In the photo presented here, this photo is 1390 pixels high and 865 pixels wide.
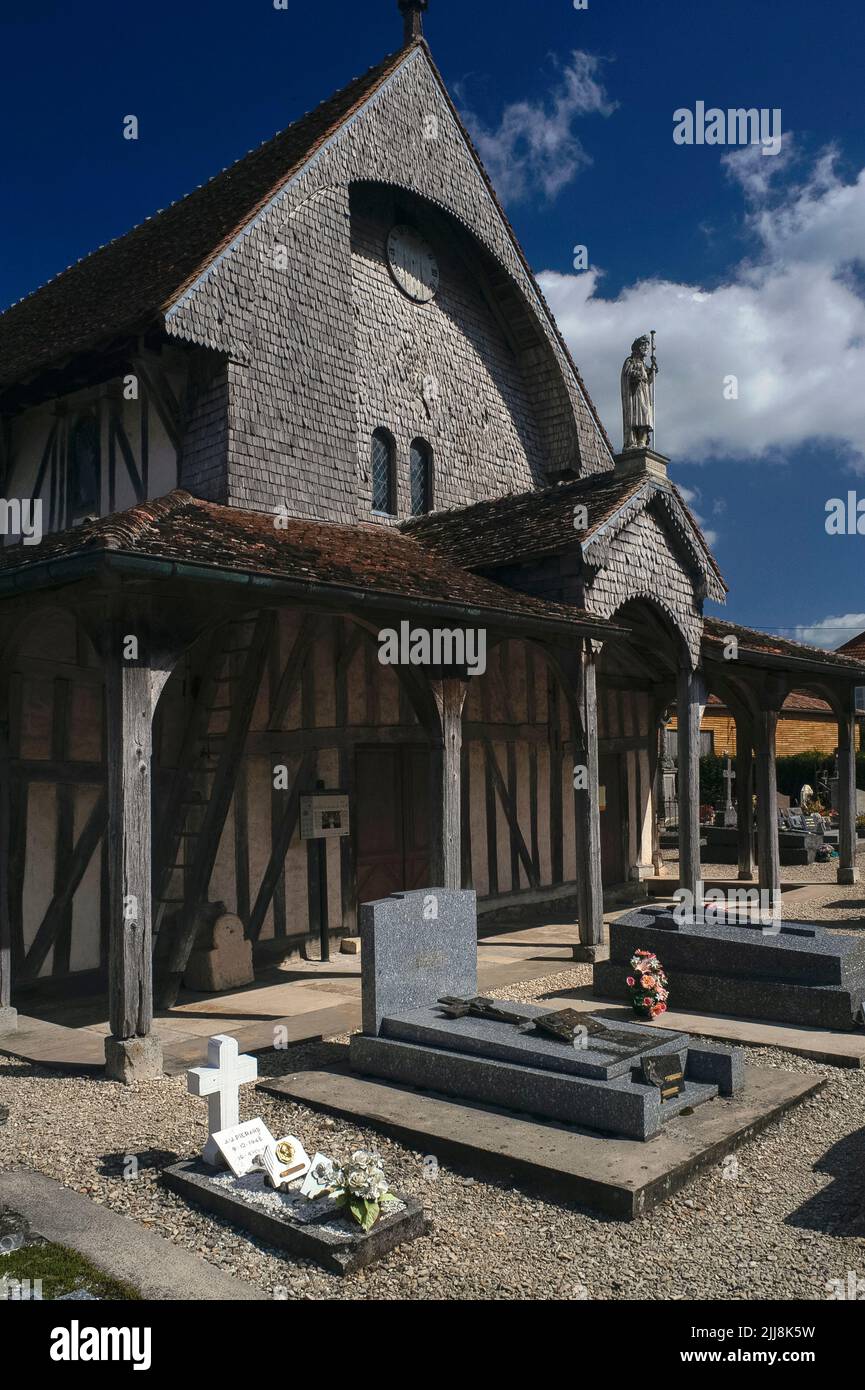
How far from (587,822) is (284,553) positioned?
477 cm

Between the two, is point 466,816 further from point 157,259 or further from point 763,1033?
point 157,259

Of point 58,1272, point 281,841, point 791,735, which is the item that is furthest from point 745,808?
point 791,735

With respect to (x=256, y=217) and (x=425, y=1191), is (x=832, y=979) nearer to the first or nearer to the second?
→ (x=425, y=1191)

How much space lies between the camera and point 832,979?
862 cm

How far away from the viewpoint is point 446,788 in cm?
1009

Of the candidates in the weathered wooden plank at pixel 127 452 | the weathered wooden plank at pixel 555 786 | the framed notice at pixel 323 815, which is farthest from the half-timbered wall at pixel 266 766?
the weathered wooden plank at pixel 127 452

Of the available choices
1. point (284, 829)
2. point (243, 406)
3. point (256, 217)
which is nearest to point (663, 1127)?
point (284, 829)

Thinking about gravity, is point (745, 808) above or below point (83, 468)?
below

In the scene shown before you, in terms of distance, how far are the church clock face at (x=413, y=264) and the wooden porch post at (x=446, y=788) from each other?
7445 mm

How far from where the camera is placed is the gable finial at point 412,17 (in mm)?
15312

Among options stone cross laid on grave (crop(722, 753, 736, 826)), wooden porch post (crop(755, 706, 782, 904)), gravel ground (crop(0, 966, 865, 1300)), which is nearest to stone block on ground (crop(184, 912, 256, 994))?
gravel ground (crop(0, 966, 865, 1300))

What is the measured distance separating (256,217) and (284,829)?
7.01 meters

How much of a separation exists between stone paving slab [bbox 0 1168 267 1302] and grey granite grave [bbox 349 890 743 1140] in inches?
93.0

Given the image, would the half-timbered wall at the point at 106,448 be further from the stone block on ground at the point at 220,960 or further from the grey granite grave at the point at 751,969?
the grey granite grave at the point at 751,969
